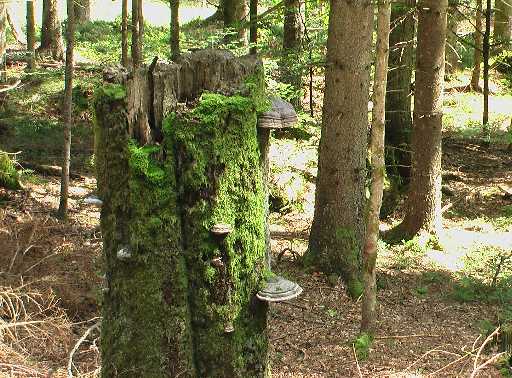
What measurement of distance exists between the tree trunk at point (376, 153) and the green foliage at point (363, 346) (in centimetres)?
17

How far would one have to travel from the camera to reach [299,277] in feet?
32.7

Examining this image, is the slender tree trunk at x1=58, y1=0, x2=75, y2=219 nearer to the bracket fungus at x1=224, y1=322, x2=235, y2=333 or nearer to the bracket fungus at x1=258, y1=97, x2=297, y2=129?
the bracket fungus at x1=258, y1=97, x2=297, y2=129

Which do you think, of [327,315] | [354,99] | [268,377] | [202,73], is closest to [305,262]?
[327,315]

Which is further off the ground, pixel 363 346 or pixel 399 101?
pixel 399 101

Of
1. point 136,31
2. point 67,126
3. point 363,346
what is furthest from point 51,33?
point 363,346

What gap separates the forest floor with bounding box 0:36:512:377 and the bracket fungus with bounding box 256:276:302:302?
1072 mm

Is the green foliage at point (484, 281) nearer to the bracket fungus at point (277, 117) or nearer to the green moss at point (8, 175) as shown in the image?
the bracket fungus at point (277, 117)

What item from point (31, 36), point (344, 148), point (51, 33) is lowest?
point (344, 148)

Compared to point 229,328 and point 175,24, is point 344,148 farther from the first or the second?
point 175,24

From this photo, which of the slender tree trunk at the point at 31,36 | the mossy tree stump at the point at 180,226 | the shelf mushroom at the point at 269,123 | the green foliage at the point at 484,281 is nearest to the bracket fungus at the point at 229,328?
the mossy tree stump at the point at 180,226

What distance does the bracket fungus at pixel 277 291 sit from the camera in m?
4.15

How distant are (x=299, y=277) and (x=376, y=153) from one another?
3263 millimetres

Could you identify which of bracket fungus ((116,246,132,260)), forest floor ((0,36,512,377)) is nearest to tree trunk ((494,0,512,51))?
forest floor ((0,36,512,377))

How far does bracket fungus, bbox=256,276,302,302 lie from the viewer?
4152 mm
